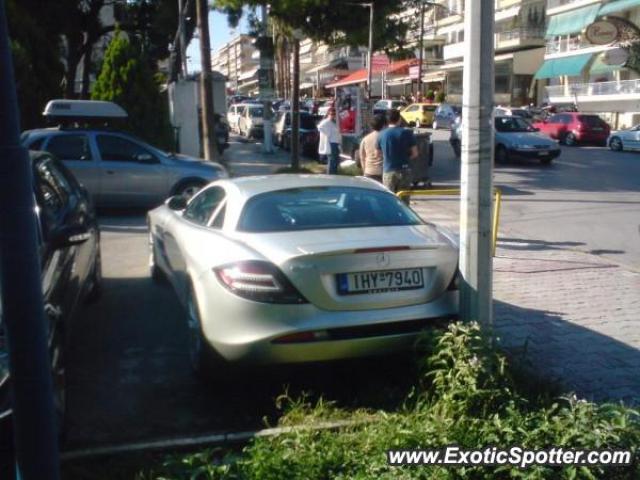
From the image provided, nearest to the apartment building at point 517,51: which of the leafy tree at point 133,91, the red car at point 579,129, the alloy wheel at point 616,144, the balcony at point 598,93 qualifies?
the balcony at point 598,93

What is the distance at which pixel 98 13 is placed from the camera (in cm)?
2819

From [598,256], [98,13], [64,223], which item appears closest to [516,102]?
[98,13]

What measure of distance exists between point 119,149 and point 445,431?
1061 centimetres

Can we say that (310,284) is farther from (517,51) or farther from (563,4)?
(517,51)

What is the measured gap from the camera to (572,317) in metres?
6.91

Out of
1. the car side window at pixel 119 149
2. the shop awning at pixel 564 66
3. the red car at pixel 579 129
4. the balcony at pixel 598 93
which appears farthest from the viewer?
the shop awning at pixel 564 66

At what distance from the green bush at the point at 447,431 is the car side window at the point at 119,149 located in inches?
372

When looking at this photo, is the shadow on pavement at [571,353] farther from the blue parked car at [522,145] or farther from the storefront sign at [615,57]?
the storefront sign at [615,57]

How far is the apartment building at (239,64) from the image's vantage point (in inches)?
4889

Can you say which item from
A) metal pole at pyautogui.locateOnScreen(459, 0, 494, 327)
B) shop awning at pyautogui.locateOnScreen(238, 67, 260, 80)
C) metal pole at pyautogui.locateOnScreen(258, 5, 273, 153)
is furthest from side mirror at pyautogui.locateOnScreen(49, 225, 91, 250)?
shop awning at pyautogui.locateOnScreen(238, 67, 260, 80)

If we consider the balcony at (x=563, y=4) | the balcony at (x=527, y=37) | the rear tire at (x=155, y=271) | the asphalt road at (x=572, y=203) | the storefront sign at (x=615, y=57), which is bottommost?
the asphalt road at (x=572, y=203)

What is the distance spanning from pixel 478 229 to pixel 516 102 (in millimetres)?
59664

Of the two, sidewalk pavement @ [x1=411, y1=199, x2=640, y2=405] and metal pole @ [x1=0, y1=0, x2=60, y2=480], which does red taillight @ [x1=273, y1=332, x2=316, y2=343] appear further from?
metal pole @ [x1=0, y1=0, x2=60, y2=480]

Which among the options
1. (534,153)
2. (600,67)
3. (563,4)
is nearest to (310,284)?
(534,153)
